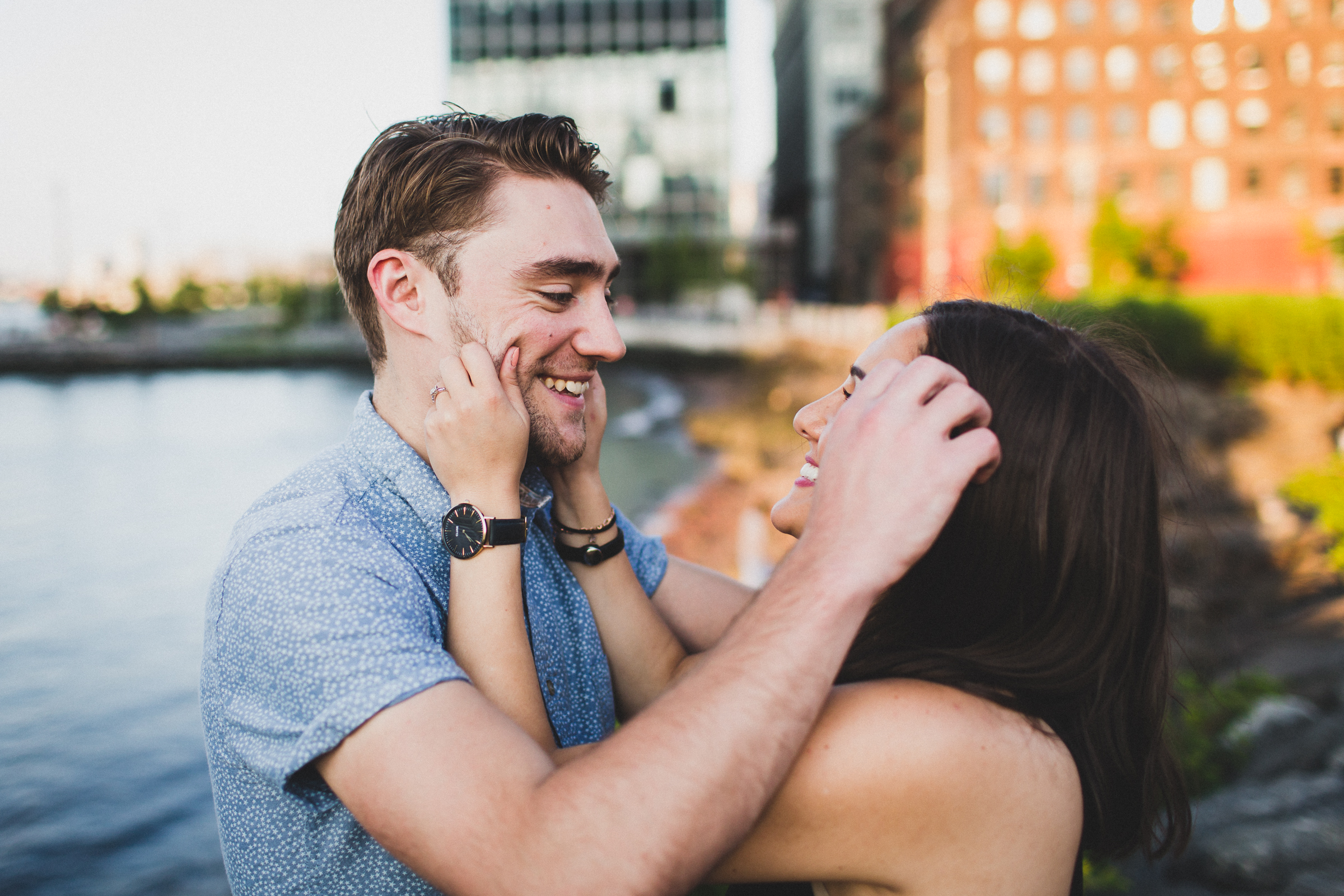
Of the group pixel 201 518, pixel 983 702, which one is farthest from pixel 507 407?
pixel 201 518

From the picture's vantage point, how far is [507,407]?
162cm

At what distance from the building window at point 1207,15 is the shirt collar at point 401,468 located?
46308 millimetres

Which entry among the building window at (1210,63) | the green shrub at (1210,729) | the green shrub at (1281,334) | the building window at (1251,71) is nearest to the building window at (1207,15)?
the building window at (1210,63)

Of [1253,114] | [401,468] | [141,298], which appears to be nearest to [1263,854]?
[401,468]

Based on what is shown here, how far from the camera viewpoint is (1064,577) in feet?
4.94

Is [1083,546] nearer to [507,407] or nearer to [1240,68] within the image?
[507,407]

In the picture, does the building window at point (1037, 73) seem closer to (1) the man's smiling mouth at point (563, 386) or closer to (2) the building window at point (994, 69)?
(2) the building window at point (994, 69)

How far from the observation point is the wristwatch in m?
1.52

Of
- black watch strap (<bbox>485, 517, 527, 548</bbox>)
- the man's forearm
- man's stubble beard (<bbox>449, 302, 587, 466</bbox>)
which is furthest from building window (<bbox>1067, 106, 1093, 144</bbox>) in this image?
the man's forearm

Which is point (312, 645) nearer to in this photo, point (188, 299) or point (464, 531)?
point (464, 531)

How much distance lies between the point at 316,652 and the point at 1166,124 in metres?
46.2

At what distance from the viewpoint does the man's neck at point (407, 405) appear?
6.02 ft

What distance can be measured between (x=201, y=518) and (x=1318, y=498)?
68.3 feet

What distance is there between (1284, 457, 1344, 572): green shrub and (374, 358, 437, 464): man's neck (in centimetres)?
966
